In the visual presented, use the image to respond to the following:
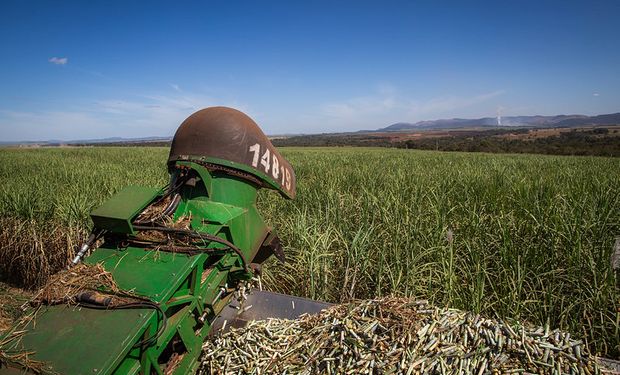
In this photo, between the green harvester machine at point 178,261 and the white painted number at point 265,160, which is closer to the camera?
the green harvester machine at point 178,261

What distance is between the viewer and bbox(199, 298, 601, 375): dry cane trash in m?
1.57

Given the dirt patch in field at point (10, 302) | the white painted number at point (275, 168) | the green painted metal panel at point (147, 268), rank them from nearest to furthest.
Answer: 1. the green painted metal panel at point (147, 268)
2. the white painted number at point (275, 168)
3. the dirt patch in field at point (10, 302)

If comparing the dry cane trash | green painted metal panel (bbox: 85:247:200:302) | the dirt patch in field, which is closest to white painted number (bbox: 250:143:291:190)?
green painted metal panel (bbox: 85:247:200:302)

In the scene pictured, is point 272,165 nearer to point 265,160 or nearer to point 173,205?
point 265,160

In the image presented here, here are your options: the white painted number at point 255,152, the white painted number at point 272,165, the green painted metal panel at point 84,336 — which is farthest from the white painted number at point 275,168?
the green painted metal panel at point 84,336

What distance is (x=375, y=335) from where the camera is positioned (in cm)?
172

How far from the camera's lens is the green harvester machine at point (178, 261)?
4.11ft

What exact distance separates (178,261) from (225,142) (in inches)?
31.4

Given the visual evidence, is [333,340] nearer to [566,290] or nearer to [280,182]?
[280,182]

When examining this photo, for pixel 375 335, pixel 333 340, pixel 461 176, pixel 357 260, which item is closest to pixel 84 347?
pixel 333 340

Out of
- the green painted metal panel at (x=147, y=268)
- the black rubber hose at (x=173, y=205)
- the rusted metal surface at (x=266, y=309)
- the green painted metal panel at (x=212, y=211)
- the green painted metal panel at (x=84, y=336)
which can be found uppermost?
the black rubber hose at (x=173, y=205)

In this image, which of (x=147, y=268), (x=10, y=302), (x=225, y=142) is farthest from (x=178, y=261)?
(x=10, y=302)

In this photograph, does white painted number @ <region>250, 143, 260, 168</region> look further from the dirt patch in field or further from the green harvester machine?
the dirt patch in field

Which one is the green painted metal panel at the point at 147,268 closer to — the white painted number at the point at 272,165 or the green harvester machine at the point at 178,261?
the green harvester machine at the point at 178,261
